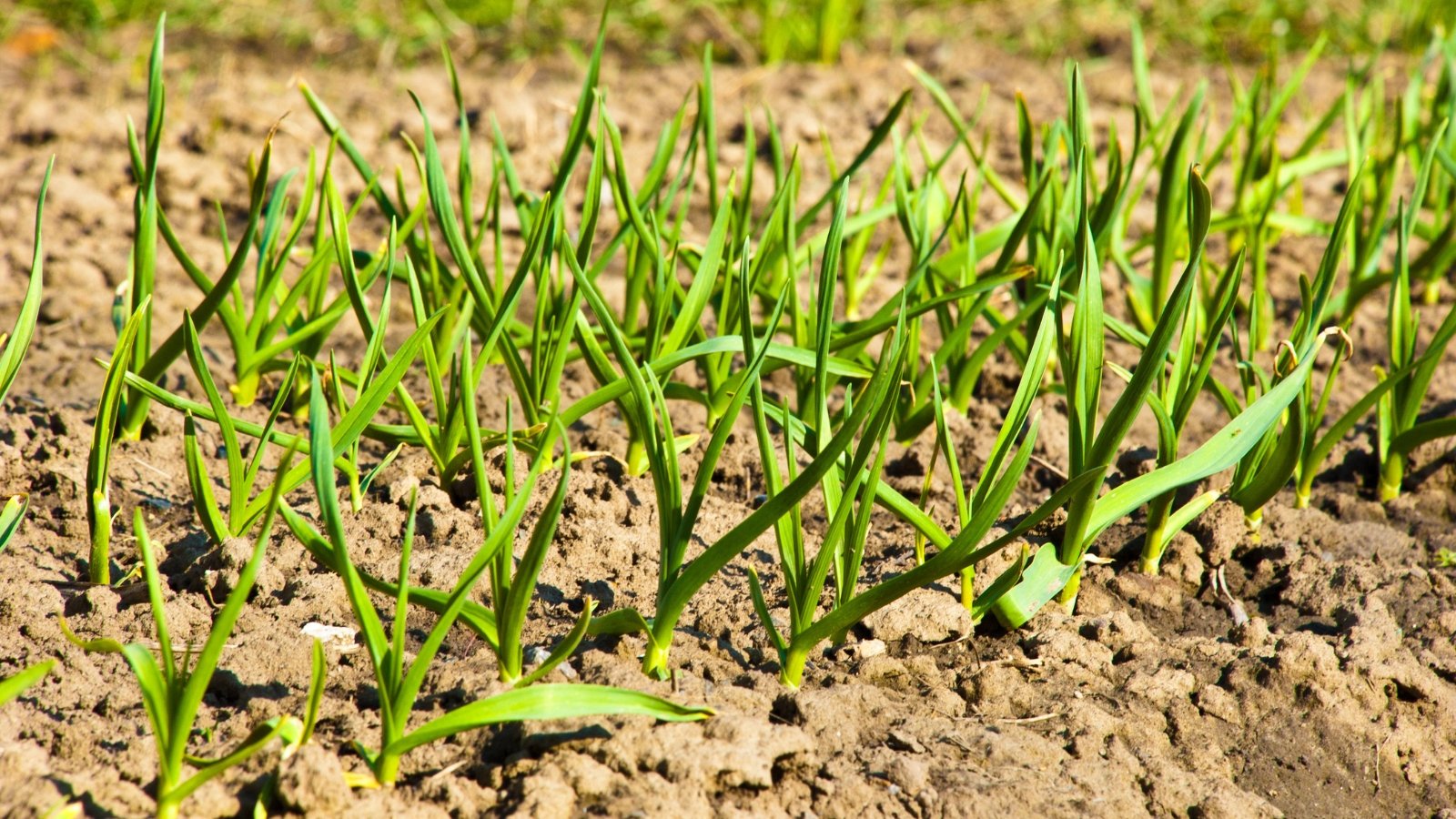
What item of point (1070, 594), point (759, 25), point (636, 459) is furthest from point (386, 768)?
point (759, 25)

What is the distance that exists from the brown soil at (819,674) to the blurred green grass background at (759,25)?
6.79 ft

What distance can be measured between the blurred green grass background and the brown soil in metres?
2.07

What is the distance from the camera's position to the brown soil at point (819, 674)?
4.32 ft

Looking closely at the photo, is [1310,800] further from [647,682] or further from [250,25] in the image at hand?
[250,25]

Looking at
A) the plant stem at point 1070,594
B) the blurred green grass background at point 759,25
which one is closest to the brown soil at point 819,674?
the plant stem at point 1070,594

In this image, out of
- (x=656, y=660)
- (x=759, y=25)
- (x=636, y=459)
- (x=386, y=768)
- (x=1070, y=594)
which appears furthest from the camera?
(x=759, y=25)

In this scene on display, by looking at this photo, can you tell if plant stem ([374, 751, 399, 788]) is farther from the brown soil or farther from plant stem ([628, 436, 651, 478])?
plant stem ([628, 436, 651, 478])

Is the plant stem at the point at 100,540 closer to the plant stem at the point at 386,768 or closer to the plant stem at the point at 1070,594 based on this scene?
the plant stem at the point at 386,768

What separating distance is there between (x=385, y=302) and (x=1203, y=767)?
4.03 ft

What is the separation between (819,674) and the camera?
1.56 metres

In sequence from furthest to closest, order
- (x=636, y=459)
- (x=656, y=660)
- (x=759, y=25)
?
1. (x=759, y=25)
2. (x=636, y=459)
3. (x=656, y=660)

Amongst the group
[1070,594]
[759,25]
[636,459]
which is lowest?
[1070,594]

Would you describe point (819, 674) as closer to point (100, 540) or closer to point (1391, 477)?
point (100, 540)

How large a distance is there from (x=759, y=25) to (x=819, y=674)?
3.20m
